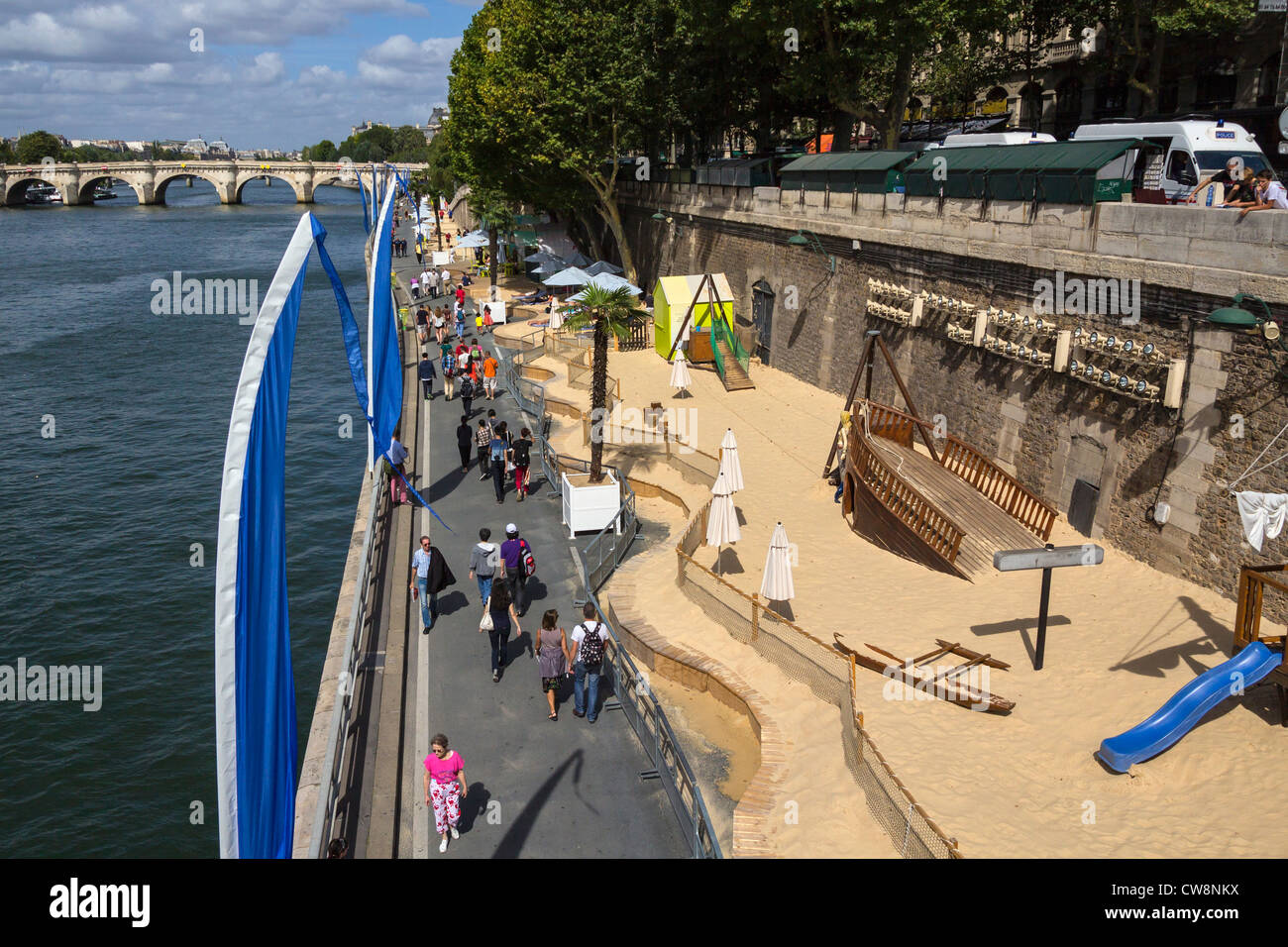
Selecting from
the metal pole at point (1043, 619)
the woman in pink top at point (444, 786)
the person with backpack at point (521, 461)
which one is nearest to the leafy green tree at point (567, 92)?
the person with backpack at point (521, 461)

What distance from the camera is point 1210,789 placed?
962 cm

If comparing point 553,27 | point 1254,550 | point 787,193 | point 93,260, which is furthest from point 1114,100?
point 93,260

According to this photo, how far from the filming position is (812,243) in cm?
2658

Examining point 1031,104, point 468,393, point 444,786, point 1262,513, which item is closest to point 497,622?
point 444,786

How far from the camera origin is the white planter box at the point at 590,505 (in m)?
16.1

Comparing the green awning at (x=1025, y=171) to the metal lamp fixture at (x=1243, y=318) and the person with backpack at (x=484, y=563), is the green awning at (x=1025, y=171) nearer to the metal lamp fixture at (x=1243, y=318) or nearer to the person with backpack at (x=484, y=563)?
the metal lamp fixture at (x=1243, y=318)

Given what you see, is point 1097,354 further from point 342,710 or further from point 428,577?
point 342,710

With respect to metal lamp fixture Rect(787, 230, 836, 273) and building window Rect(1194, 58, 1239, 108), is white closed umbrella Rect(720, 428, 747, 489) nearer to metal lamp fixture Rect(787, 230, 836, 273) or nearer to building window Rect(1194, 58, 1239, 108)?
metal lamp fixture Rect(787, 230, 836, 273)

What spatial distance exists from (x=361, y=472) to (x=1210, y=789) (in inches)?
948

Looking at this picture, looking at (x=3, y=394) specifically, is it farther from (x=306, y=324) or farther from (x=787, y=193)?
(x=787, y=193)

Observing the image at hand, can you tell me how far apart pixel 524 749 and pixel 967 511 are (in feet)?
30.2

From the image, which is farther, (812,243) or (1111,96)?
(1111,96)

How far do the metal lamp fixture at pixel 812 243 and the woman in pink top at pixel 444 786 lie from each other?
20.3 metres

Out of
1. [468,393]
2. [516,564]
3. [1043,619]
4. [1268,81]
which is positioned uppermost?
[1268,81]
